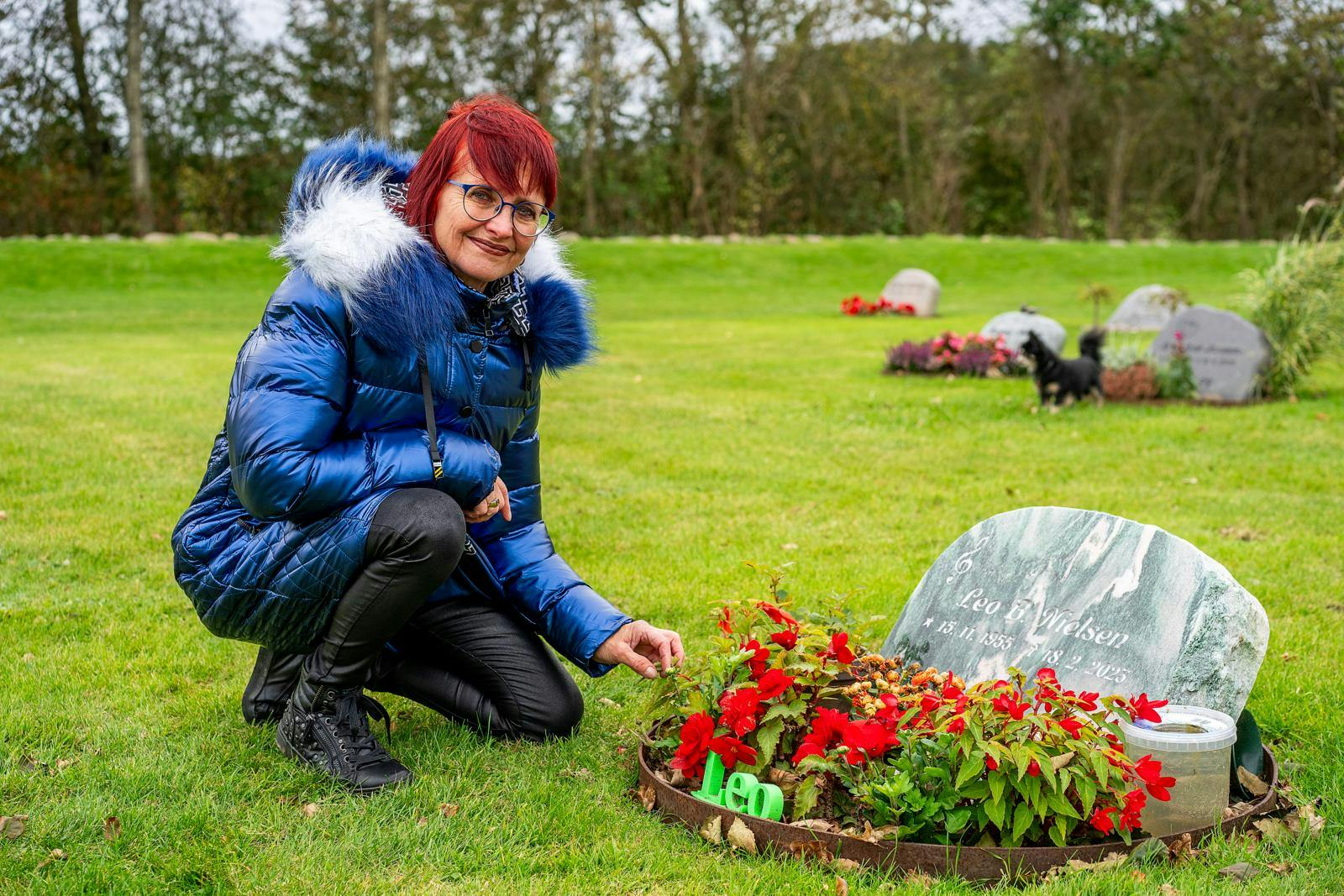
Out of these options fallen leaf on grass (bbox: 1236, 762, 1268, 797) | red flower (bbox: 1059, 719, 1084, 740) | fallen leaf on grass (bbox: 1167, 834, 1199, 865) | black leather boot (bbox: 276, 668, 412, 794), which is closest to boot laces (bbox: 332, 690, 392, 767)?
black leather boot (bbox: 276, 668, 412, 794)

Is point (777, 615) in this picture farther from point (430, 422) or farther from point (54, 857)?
point (54, 857)

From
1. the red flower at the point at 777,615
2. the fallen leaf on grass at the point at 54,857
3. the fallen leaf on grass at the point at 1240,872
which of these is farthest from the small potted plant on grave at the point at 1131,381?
the fallen leaf on grass at the point at 54,857

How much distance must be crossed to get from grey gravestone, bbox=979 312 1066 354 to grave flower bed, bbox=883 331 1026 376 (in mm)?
310

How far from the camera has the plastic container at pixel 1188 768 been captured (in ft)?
9.55

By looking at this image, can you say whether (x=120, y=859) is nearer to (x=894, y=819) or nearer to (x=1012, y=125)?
(x=894, y=819)

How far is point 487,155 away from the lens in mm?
3176

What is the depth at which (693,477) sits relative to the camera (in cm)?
768

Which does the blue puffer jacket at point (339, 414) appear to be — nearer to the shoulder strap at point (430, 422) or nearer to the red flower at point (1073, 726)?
the shoulder strap at point (430, 422)

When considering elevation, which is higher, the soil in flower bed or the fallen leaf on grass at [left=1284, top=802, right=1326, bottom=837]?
the soil in flower bed

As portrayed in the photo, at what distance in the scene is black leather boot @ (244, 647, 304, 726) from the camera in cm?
356

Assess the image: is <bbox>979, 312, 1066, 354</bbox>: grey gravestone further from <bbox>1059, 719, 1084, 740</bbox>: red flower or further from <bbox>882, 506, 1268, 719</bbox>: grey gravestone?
<bbox>1059, 719, 1084, 740</bbox>: red flower

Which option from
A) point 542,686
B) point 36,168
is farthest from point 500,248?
point 36,168

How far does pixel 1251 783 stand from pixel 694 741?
1.48 meters

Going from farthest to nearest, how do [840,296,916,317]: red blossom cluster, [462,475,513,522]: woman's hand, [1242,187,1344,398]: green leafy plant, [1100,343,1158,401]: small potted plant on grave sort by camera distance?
[840,296,916,317]: red blossom cluster, [1242,187,1344,398]: green leafy plant, [1100,343,1158,401]: small potted plant on grave, [462,475,513,522]: woman's hand
